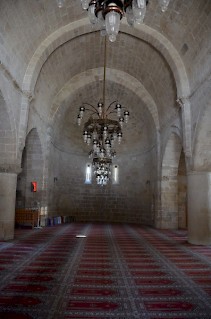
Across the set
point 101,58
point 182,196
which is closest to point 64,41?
point 101,58

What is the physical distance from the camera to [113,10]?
3623 millimetres

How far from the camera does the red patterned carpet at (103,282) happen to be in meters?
3.39

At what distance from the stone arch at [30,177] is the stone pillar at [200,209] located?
6772 millimetres

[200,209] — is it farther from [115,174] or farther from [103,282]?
[115,174]

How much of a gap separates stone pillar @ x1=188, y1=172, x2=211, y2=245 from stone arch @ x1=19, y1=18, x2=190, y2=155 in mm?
2791

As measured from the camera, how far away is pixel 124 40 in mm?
11367

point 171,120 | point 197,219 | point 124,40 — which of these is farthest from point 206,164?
point 124,40

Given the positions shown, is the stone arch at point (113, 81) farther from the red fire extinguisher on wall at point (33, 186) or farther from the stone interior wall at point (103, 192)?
the red fire extinguisher on wall at point (33, 186)

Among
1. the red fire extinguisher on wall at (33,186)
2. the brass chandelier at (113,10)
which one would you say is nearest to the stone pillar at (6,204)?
the red fire extinguisher on wall at (33,186)

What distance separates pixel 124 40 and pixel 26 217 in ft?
26.5

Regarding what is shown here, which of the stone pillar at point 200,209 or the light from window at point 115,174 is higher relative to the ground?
the light from window at point 115,174

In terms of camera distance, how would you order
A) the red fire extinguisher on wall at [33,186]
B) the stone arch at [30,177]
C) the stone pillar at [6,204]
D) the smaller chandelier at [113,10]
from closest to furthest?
the smaller chandelier at [113,10] < the stone pillar at [6,204] < the red fire extinguisher on wall at [33,186] < the stone arch at [30,177]

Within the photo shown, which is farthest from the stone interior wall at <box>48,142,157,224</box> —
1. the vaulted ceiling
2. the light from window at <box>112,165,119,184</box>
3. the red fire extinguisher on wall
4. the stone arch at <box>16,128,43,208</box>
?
the red fire extinguisher on wall

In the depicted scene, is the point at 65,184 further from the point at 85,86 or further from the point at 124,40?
the point at 124,40
